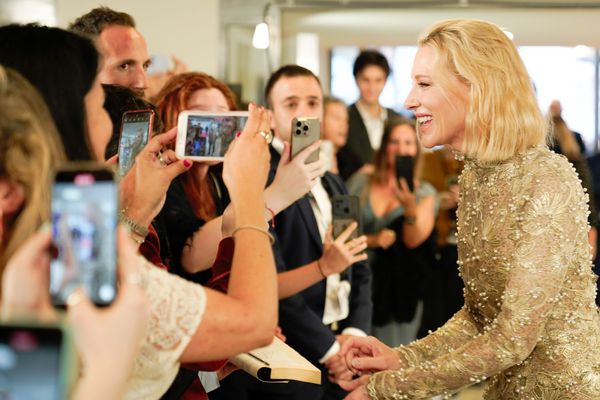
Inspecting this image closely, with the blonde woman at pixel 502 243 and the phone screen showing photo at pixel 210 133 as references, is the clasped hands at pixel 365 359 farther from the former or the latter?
the phone screen showing photo at pixel 210 133

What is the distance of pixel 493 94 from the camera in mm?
1972

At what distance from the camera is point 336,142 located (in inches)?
195

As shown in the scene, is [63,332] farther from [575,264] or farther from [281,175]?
[281,175]

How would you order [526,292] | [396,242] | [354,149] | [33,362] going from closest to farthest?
[33,362], [526,292], [396,242], [354,149]

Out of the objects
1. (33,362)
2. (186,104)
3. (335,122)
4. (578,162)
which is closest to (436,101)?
(186,104)

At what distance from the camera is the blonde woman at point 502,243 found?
185cm

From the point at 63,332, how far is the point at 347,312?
7.59 ft

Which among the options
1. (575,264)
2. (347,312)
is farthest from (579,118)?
(575,264)

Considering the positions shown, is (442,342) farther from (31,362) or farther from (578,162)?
(578,162)

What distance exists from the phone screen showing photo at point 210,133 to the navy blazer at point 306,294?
80 centimetres

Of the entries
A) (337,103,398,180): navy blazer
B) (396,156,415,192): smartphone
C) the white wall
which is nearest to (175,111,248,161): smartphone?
(396,156,415,192): smartphone

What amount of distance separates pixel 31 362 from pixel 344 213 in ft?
7.34

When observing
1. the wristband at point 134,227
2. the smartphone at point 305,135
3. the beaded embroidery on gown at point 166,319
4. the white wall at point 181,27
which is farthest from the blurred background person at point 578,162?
the beaded embroidery on gown at point 166,319

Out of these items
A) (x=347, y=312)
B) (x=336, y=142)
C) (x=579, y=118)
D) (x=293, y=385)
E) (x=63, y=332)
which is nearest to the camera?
(x=63, y=332)
